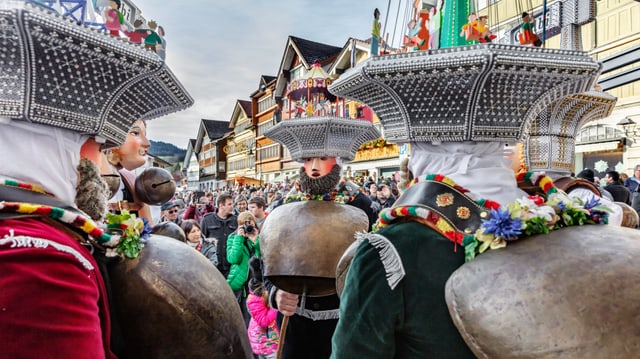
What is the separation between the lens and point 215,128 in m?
55.3

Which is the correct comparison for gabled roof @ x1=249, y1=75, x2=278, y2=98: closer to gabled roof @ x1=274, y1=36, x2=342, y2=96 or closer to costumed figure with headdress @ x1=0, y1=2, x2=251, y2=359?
gabled roof @ x1=274, y1=36, x2=342, y2=96

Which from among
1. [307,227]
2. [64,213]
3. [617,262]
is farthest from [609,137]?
[64,213]

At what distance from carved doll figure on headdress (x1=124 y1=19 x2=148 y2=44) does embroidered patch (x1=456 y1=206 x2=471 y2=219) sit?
54.5 inches

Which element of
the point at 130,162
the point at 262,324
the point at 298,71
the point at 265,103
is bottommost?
the point at 262,324

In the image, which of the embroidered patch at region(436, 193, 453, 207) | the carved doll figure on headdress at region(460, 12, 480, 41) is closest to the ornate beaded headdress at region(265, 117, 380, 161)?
the carved doll figure on headdress at region(460, 12, 480, 41)

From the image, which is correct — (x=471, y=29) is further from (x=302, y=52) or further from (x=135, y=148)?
(x=302, y=52)

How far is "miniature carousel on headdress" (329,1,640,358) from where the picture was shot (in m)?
1.06

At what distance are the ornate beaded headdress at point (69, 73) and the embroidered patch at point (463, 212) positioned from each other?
3.71 feet

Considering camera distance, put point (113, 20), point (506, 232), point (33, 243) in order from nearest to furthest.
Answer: point (33, 243) → point (506, 232) → point (113, 20)

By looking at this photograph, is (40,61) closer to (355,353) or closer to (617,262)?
(355,353)

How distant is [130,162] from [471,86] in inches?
79.0

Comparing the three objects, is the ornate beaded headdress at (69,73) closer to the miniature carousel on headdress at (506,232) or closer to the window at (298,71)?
the miniature carousel on headdress at (506,232)

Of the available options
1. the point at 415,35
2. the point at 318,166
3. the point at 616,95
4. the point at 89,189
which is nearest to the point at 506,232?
the point at 415,35

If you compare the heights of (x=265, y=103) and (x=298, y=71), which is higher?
(x=298, y=71)
